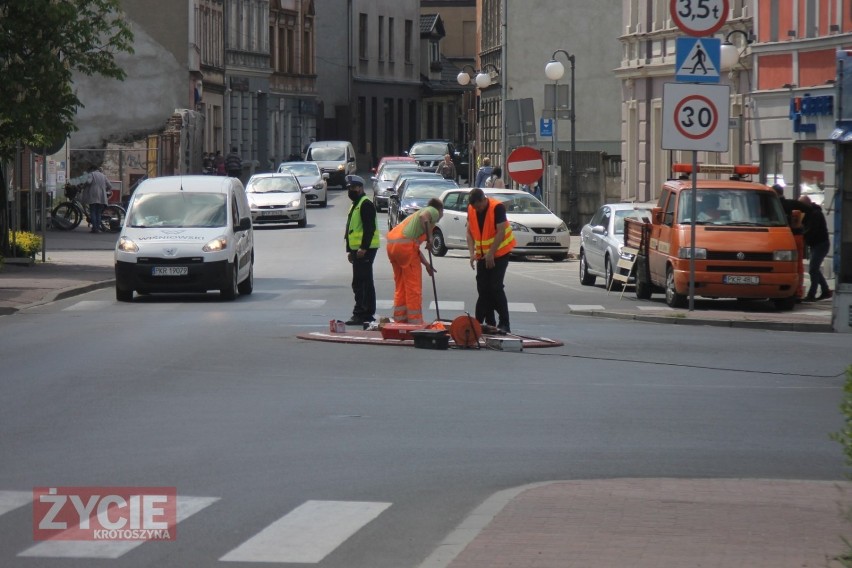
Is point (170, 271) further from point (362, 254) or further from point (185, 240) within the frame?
point (362, 254)

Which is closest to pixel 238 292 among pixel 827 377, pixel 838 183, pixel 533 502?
pixel 838 183

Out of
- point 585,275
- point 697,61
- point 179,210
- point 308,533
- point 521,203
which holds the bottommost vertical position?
point 585,275

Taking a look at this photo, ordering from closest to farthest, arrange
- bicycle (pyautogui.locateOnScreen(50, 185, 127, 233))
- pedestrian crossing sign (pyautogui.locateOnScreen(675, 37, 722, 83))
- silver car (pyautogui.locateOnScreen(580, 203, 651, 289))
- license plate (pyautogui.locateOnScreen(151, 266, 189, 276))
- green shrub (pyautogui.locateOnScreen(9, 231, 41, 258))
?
pedestrian crossing sign (pyautogui.locateOnScreen(675, 37, 722, 83))
license plate (pyautogui.locateOnScreen(151, 266, 189, 276))
silver car (pyautogui.locateOnScreen(580, 203, 651, 289))
green shrub (pyautogui.locateOnScreen(9, 231, 41, 258))
bicycle (pyautogui.locateOnScreen(50, 185, 127, 233))

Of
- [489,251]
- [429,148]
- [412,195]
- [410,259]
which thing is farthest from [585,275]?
[429,148]

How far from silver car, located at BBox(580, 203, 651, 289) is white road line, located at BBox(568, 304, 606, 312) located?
270cm

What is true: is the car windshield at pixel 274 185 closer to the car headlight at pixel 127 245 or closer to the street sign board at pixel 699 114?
the car headlight at pixel 127 245

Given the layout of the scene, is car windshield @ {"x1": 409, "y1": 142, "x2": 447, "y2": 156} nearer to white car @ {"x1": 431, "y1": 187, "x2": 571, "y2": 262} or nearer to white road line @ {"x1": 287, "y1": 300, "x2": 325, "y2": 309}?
white car @ {"x1": 431, "y1": 187, "x2": 571, "y2": 262}

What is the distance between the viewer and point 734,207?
2530cm

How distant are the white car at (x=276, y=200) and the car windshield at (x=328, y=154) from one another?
26.7 metres

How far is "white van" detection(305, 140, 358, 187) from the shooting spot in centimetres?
7794

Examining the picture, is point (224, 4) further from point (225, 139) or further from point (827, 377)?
point (827, 377)

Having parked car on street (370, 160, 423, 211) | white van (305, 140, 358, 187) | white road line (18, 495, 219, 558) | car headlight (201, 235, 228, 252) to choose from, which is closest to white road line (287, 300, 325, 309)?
car headlight (201, 235, 228, 252)

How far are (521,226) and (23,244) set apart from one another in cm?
1072

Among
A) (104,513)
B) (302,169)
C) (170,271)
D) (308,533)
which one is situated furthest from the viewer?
(302,169)
